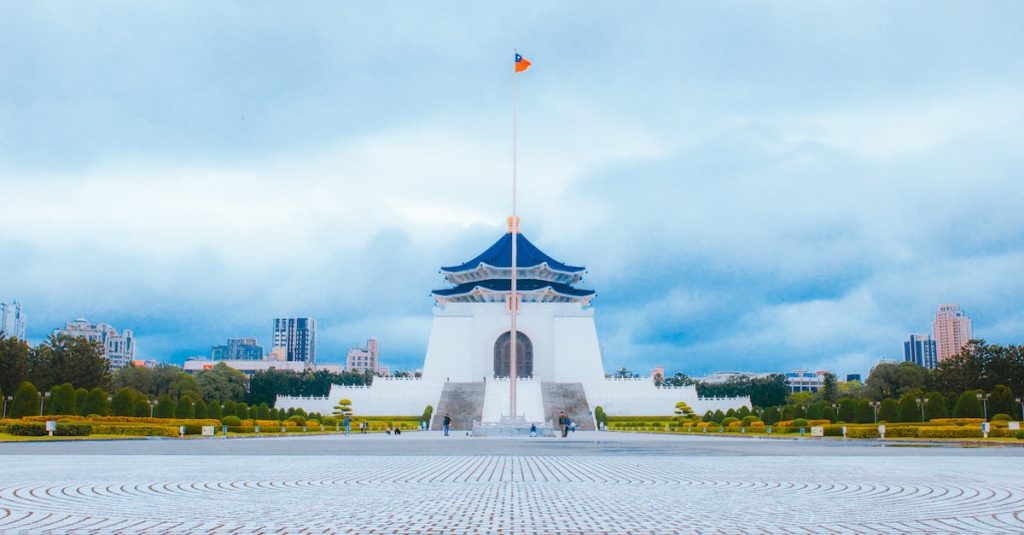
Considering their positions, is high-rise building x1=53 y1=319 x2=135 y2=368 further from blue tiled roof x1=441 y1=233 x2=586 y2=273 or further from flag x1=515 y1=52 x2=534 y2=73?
flag x1=515 y1=52 x2=534 y2=73

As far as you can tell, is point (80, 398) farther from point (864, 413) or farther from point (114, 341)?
point (114, 341)

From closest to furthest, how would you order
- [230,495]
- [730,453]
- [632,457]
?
1. [230,495]
2. [632,457]
3. [730,453]

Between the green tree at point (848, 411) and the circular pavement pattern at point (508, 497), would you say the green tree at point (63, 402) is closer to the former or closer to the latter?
the circular pavement pattern at point (508, 497)

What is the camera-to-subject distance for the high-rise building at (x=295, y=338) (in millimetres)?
182000

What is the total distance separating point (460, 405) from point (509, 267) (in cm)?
1403

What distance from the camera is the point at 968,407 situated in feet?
99.6

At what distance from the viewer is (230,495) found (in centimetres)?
834

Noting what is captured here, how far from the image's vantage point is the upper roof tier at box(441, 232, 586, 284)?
5631cm

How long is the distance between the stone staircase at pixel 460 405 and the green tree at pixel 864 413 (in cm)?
→ 1704

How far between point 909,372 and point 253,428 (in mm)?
42556

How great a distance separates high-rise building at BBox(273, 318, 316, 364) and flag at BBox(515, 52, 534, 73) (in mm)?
157966

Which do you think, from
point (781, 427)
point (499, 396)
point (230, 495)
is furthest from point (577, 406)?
point (230, 495)

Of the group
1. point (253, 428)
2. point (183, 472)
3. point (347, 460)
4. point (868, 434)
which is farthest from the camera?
point (253, 428)

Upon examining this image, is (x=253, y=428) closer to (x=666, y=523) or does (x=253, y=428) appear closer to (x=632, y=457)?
(x=632, y=457)
